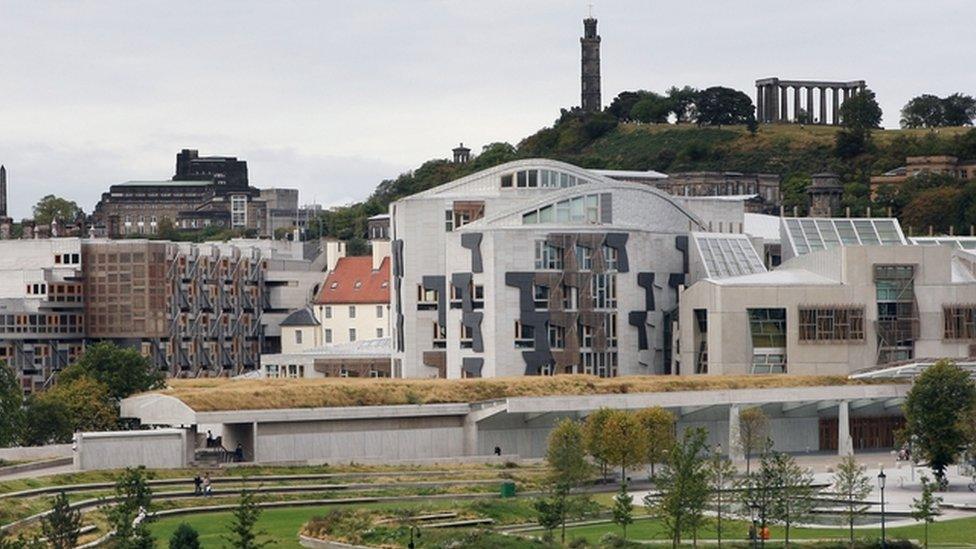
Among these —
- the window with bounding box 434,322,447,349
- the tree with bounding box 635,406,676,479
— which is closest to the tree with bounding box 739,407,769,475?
the tree with bounding box 635,406,676,479

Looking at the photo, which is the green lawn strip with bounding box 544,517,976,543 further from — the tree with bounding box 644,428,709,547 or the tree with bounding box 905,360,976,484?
the tree with bounding box 905,360,976,484

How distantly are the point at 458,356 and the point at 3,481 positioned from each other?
159 feet

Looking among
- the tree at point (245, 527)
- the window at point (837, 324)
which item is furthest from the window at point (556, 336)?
the tree at point (245, 527)

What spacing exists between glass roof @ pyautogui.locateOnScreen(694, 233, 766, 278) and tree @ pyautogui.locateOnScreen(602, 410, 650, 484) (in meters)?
35.3

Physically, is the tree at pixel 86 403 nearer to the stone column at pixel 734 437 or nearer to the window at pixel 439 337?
the stone column at pixel 734 437

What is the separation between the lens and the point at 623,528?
3322 inches

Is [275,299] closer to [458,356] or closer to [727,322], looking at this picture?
[458,356]

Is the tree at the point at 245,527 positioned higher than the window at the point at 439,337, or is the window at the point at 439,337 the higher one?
the window at the point at 439,337

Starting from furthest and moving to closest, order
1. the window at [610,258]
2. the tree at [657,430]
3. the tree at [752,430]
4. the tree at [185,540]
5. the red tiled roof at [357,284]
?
the red tiled roof at [357,284] < the window at [610,258] < the tree at [752,430] < the tree at [657,430] < the tree at [185,540]

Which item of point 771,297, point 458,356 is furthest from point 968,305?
point 458,356

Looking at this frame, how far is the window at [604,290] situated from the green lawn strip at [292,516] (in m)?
42.0

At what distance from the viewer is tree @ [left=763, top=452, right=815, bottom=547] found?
82188 millimetres

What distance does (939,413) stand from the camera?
103 meters

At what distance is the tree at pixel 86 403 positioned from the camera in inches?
4414
